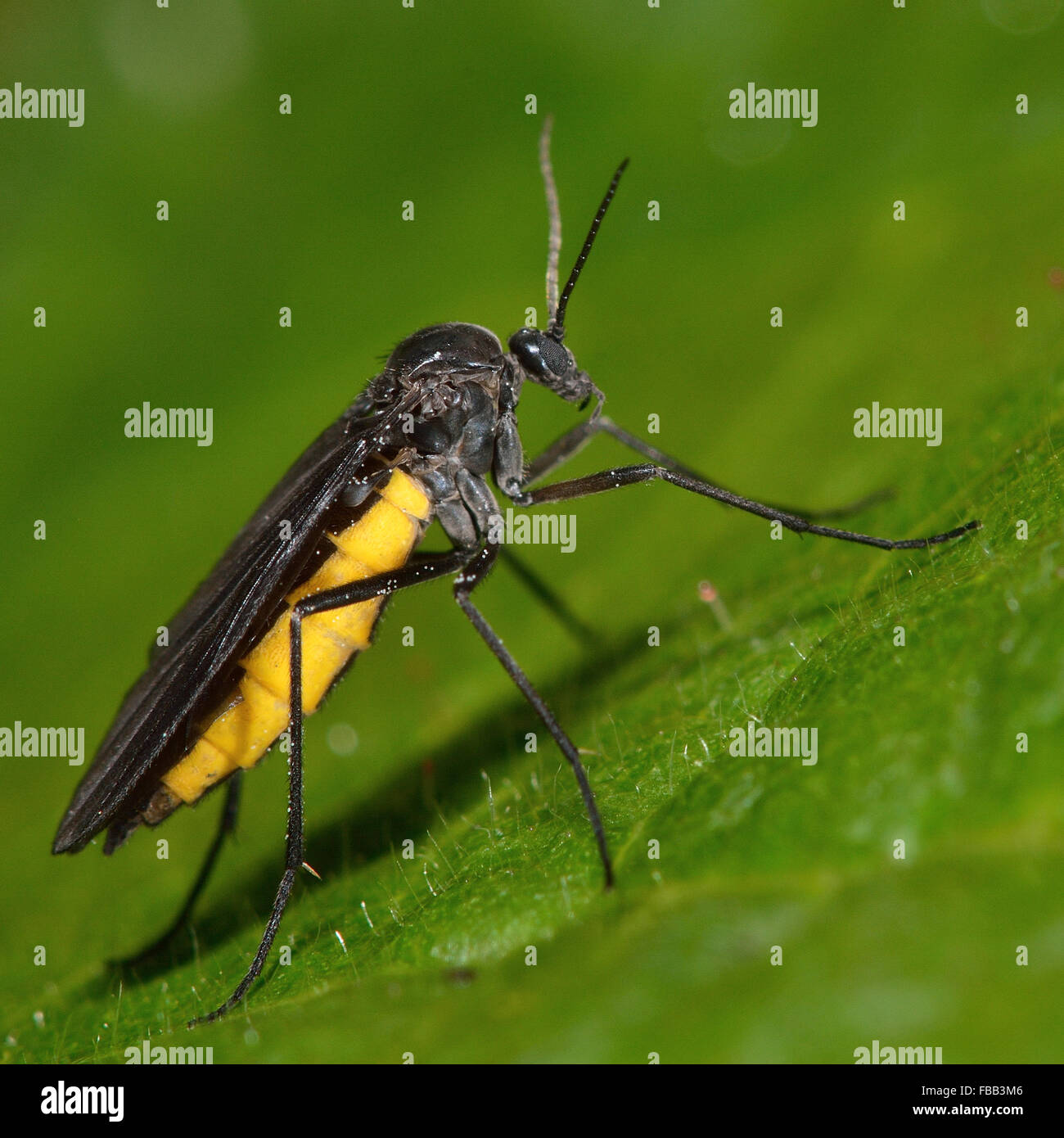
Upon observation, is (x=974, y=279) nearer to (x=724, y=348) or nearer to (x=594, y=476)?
(x=724, y=348)

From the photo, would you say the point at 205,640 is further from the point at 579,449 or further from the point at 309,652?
the point at 579,449

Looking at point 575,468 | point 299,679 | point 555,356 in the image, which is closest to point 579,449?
point 555,356

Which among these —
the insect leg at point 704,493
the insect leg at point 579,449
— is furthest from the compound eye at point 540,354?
the insect leg at point 704,493

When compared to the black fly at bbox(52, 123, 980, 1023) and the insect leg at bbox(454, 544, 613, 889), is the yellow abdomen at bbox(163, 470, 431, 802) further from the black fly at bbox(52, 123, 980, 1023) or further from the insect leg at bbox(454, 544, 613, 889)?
the insect leg at bbox(454, 544, 613, 889)

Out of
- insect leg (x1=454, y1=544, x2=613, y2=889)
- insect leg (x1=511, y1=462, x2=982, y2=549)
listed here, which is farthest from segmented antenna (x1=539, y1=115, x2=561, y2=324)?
insect leg (x1=454, y1=544, x2=613, y2=889)

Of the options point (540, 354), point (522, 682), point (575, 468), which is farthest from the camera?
point (575, 468)

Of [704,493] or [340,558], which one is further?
[340,558]
